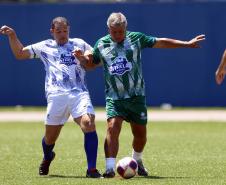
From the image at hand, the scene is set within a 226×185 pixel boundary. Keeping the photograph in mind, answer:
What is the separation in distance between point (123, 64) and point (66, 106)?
3.26ft

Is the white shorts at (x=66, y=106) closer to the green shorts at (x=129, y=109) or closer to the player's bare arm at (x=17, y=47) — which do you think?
Result: the green shorts at (x=129, y=109)

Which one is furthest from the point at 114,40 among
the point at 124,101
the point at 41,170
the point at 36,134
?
the point at 36,134

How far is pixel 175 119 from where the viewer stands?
24078mm

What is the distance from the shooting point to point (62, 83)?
1162 centimetres

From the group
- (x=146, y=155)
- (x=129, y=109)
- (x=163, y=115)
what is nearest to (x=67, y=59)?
(x=129, y=109)

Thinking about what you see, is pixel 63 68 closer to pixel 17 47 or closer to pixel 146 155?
pixel 17 47

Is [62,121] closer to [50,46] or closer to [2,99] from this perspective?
[50,46]

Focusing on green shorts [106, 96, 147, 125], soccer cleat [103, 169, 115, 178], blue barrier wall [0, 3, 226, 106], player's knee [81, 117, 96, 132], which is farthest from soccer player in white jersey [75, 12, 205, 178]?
blue barrier wall [0, 3, 226, 106]

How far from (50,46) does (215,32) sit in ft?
57.2

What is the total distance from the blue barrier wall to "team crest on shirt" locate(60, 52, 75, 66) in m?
17.1

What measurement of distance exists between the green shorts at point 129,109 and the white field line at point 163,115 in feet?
40.0

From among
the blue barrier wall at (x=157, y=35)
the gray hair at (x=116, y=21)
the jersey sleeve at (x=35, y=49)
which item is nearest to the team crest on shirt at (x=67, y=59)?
the jersey sleeve at (x=35, y=49)

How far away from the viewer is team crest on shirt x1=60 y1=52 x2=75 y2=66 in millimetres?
11656

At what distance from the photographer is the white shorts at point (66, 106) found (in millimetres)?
11508
